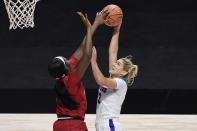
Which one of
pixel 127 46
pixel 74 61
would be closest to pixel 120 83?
pixel 74 61

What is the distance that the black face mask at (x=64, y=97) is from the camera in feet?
7.61

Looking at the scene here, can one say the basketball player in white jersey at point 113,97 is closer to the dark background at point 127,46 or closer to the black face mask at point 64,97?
the black face mask at point 64,97

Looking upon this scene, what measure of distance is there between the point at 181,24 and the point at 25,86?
11.9ft

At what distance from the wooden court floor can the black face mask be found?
3.46 meters

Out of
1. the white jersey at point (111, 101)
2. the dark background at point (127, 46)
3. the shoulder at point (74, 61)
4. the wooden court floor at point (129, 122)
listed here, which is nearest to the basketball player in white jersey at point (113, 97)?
the white jersey at point (111, 101)

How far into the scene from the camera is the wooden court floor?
5824 millimetres

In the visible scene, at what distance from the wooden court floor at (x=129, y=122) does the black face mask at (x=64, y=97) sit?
136 inches

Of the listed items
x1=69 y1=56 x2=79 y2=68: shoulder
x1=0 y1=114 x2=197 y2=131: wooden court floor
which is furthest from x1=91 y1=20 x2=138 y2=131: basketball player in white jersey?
x1=0 y1=114 x2=197 y2=131: wooden court floor

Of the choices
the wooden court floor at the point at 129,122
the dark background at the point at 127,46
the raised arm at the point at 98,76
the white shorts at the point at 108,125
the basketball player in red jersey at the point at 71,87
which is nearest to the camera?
the basketball player in red jersey at the point at 71,87

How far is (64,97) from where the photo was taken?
2340 millimetres

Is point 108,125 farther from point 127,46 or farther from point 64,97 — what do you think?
point 127,46

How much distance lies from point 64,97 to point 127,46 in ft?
20.2

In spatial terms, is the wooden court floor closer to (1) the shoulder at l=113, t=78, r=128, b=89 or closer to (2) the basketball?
(2) the basketball

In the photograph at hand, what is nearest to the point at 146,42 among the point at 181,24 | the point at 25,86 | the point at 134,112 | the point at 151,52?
the point at 151,52
